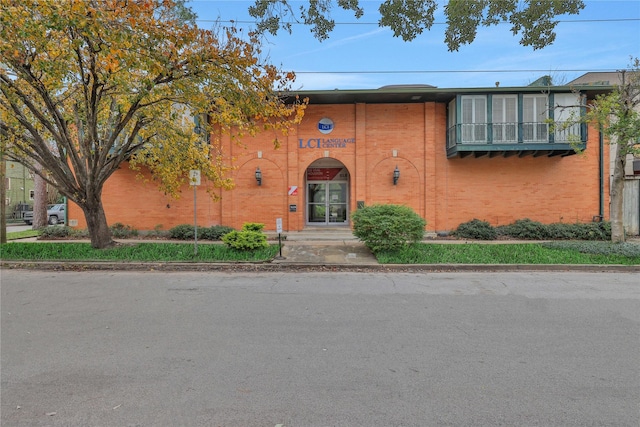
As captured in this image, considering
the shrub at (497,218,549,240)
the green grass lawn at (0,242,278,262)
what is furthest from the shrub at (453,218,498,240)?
the green grass lawn at (0,242,278,262)

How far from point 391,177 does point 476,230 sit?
13.8 feet

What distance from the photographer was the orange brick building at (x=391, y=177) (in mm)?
15938

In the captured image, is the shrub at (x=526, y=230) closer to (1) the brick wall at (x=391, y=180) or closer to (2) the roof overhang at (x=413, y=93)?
(1) the brick wall at (x=391, y=180)

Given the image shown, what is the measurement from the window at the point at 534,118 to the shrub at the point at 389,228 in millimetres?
7678

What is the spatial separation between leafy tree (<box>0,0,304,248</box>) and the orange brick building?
373cm

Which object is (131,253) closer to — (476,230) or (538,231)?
(476,230)

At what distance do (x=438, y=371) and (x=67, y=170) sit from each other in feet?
39.6

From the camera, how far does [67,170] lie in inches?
439

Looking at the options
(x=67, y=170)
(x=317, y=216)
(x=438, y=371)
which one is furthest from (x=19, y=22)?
(x=317, y=216)

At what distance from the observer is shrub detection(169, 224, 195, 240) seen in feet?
48.6

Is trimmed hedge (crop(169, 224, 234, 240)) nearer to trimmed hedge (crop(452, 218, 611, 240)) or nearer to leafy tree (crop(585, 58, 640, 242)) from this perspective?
trimmed hedge (crop(452, 218, 611, 240))

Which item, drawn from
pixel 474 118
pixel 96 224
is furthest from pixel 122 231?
pixel 474 118

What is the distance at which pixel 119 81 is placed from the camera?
7477 mm

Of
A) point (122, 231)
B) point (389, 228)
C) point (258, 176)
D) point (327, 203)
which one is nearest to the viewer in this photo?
point (389, 228)
